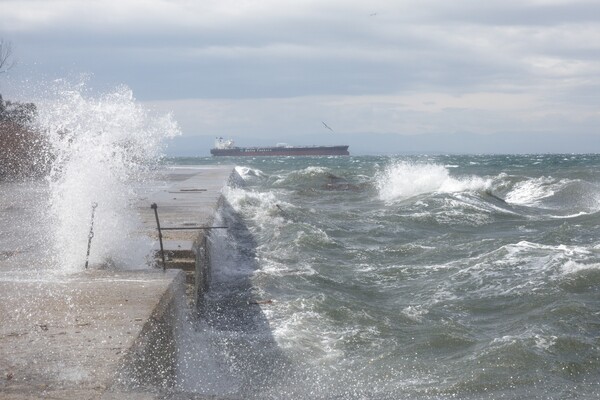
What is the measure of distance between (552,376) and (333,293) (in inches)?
138

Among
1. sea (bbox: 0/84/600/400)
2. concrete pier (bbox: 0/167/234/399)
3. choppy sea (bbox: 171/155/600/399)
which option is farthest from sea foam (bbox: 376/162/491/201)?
concrete pier (bbox: 0/167/234/399)

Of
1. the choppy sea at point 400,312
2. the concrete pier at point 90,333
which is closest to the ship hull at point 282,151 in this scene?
the choppy sea at point 400,312

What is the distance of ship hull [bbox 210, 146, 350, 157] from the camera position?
107 meters

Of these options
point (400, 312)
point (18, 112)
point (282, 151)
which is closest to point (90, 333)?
point (400, 312)

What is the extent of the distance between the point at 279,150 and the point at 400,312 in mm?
99583

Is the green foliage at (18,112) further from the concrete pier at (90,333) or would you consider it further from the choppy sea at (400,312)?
the concrete pier at (90,333)

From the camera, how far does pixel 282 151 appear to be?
10769 centimetres

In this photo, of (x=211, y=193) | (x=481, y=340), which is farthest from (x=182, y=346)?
(x=211, y=193)

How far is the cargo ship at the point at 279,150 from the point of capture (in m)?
107

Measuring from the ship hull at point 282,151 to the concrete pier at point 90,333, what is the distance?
325 ft

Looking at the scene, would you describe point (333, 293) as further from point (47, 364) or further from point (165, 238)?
point (47, 364)

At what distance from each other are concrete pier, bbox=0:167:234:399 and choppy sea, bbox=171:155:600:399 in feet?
1.60

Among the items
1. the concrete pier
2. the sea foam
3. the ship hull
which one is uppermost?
the concrete pier

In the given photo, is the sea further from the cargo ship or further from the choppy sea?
the cargo ship
